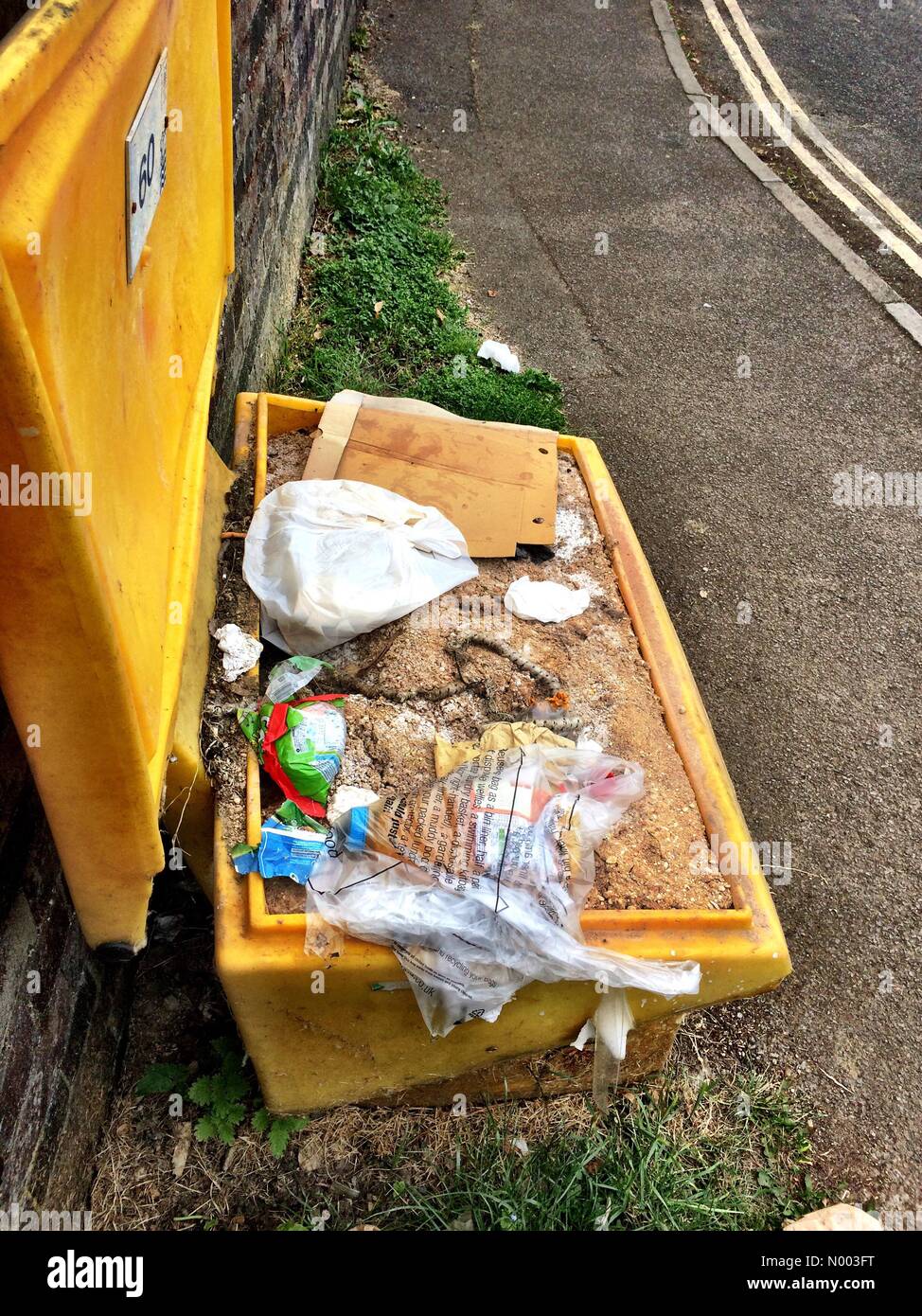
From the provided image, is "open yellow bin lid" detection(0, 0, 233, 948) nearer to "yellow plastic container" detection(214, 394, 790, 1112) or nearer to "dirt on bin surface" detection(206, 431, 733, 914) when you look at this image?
"yellow plastic container" detection(214, 394, 790, 1112)

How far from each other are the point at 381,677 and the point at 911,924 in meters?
1.95

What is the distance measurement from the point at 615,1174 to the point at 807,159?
711 cm

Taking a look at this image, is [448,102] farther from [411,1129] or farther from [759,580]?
[411,1129]

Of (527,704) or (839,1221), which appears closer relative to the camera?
(839,1221)

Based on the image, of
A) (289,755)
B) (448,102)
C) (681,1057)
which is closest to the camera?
(289,755)

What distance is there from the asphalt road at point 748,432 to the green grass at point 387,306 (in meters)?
0.28

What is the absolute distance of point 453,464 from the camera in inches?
118

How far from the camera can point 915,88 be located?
798 cm

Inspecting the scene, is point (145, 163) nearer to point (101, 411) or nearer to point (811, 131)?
point (101, 411)

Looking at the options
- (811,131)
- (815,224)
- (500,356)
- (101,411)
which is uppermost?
(101,411)

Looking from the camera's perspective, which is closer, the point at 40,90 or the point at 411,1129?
the point at 40,90

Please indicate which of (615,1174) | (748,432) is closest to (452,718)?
(615,1174)

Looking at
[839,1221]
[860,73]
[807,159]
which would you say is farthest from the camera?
[860,73]
